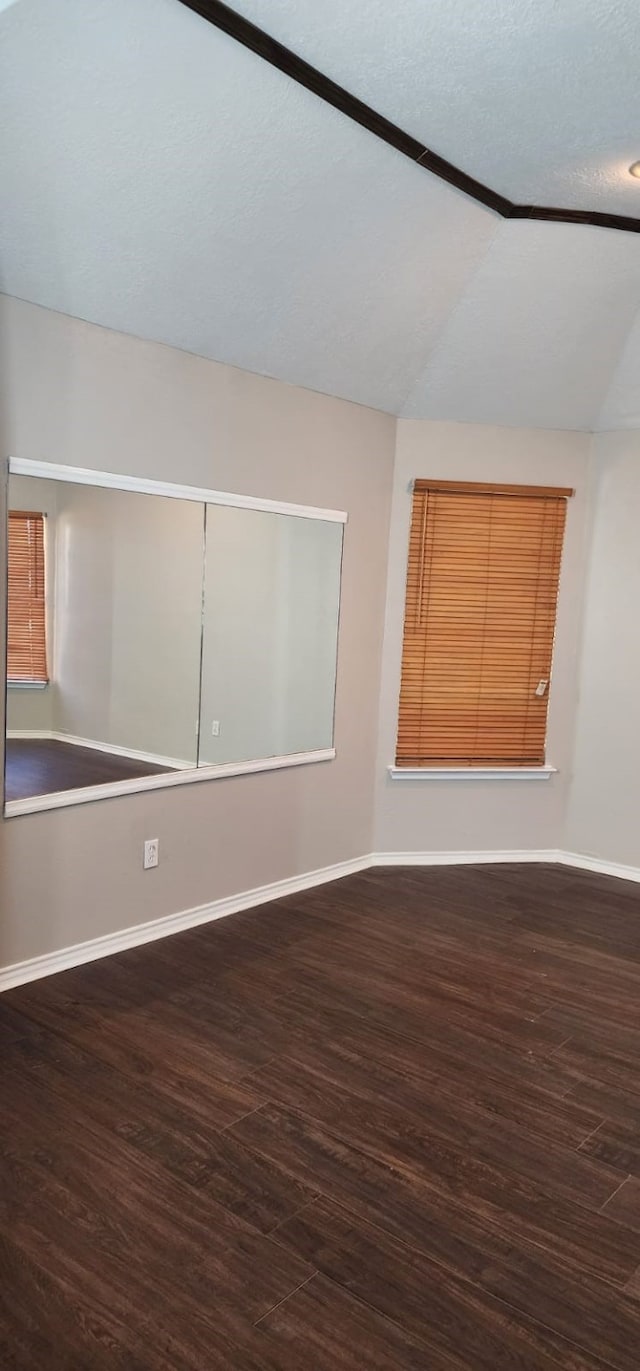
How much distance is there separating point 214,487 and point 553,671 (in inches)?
80.5

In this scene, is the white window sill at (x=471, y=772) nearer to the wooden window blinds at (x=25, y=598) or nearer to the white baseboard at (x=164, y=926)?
the white baseboard at (x=164, y=926)

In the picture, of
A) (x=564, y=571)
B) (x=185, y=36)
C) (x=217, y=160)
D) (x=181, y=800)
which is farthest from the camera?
(x=564, y=571)

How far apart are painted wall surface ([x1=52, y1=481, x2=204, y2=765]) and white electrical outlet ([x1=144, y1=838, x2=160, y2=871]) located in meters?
0.32

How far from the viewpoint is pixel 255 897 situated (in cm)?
374

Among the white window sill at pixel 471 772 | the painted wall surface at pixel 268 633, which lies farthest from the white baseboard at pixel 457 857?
the painted wall surface at pixel 268 633

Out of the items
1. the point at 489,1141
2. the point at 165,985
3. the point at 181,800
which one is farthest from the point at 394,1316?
the point at 181,800

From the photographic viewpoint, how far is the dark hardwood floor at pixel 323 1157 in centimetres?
163

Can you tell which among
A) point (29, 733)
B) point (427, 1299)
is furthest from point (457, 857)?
point (427, 1299)

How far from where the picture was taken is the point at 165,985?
2.94 meters

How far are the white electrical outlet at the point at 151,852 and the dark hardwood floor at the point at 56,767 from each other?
0.26 meters

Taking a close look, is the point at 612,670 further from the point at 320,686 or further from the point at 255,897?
the point at 255,897

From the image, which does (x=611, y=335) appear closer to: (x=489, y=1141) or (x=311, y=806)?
(x=311, y=806)

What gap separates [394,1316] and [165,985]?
145 cm

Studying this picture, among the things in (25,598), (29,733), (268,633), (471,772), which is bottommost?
(471,772)
